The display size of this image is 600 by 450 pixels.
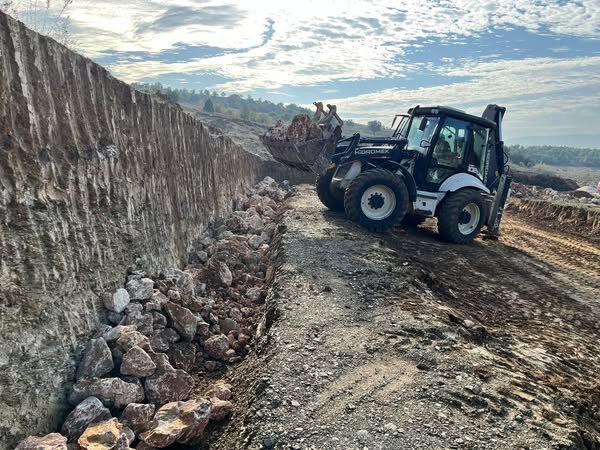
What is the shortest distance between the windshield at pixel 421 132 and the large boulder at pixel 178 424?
704 centimetres

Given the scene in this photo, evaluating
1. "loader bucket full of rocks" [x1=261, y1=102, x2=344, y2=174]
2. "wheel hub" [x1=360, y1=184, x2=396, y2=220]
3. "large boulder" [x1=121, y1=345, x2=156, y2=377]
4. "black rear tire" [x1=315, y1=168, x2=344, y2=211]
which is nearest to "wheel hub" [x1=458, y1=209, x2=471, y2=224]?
"wheel hub" [x1=360, y1=184, x2=396, y2=220]

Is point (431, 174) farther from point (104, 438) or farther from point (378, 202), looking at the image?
point (104, 438)

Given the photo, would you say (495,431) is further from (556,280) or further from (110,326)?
(556,280)

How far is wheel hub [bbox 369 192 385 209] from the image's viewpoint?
870 cm

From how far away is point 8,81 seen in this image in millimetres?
3221

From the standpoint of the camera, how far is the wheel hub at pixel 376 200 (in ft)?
28.6

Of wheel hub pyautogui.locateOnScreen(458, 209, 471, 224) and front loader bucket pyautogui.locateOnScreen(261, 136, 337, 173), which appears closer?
wheel hub pyautogui.locateOnScreen(458, 209, 471, 224)

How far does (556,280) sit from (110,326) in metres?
7.03

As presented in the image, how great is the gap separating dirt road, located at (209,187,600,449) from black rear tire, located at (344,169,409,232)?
4.30ft

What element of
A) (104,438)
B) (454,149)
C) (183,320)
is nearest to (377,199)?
(454,149)

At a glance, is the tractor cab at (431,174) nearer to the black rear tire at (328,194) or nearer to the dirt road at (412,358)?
the black rear tire at (328,194)

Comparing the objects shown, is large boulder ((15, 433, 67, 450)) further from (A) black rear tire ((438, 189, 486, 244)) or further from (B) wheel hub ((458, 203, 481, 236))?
(B) wheel hub ((458, 203, 481, 236))

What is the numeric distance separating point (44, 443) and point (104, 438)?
0.34 metres

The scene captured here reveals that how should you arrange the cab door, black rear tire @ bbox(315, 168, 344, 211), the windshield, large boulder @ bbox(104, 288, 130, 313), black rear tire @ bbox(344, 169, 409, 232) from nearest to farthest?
1. large boulder @ bbox(104, 288, 130, 313)
2. black rear tire @ bbox(344, 169, 409, 232)
3. the windshield
4. the cab door
5. black rear tire @ bbox(315, 168, 344, 211)
